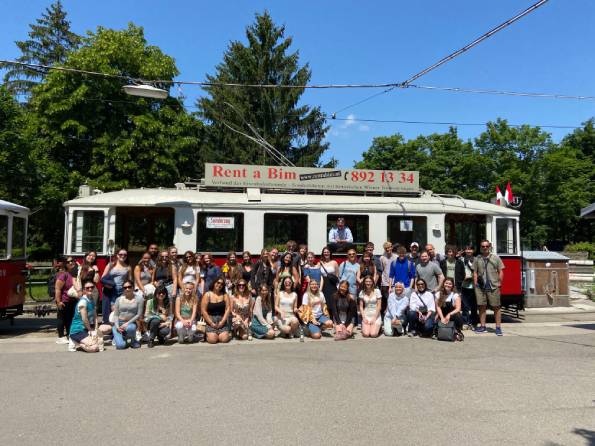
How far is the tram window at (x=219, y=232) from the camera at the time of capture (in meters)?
10.9

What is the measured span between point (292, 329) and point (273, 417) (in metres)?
4.28

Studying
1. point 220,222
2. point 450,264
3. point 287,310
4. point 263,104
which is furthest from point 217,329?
point 263,104

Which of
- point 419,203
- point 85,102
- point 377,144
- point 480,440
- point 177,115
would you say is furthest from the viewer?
point 377,144

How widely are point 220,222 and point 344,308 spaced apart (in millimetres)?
3683

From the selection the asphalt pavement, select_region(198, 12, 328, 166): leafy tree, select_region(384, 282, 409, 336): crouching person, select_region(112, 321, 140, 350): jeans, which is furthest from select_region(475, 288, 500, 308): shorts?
select_region(198, 12, 328, 166): leafy tree

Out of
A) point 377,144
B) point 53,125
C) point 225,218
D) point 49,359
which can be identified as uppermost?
point 377,144

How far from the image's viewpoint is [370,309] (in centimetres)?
929

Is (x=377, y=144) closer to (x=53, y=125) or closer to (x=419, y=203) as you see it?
(x=53, y=125)

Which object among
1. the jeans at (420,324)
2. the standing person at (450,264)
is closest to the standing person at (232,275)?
the jeans at (420,324)

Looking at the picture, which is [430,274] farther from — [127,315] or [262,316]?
[127,315]

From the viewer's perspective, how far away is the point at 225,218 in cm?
1098

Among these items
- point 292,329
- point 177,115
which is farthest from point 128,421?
point 177,115

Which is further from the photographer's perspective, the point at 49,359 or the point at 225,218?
the point at 225,218

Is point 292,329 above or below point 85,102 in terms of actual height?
below
